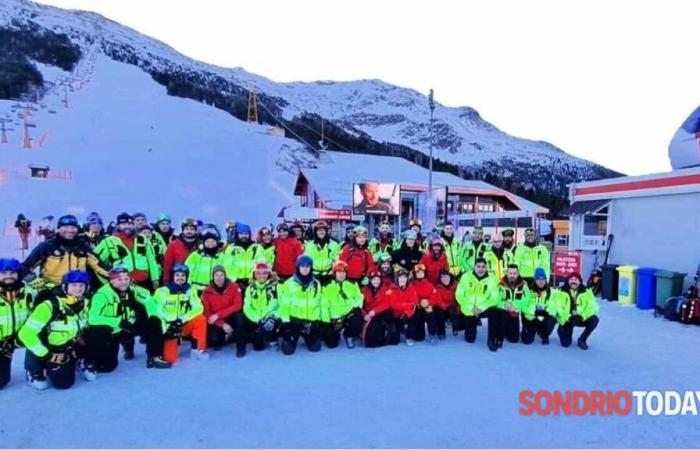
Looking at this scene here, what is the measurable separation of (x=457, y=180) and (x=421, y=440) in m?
29.6

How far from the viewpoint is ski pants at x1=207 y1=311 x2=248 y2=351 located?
195 inches

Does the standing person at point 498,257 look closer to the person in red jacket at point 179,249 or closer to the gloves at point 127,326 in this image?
the person in red jacket at point 179,249

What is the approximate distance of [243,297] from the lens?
→ 5.45 m

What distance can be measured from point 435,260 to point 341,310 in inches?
65.3

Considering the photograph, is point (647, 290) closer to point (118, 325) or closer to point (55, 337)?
point (118, 325)

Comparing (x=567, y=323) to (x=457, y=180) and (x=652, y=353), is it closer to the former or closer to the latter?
(x=652, y=353)

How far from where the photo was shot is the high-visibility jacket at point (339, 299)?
529 centimetres

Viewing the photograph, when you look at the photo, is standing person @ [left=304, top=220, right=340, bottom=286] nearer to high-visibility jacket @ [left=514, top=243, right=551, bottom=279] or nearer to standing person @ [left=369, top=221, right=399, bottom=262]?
standing person @ [left=369, top=221, right=399, bottom=262]

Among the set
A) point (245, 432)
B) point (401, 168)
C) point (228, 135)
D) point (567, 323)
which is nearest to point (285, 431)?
point (245, 432)

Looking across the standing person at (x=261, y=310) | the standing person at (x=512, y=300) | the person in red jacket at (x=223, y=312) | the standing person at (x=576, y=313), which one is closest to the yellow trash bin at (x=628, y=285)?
the standing person at (x=576, y=313)

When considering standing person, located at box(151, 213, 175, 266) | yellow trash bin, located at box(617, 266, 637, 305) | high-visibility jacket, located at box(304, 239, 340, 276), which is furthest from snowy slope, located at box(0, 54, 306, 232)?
yellow trash bin, located at box(617, 266, 637, 305)

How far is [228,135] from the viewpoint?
4109cm

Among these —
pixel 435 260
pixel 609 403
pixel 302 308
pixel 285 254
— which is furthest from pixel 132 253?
pixel 609 403

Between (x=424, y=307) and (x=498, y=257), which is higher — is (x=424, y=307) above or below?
below
